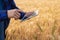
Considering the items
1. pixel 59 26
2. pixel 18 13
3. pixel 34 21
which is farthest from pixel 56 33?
pixel 18 13

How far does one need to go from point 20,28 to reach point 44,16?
0.26 m

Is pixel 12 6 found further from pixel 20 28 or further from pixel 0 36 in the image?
pixel 20 28

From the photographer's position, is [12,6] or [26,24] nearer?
[12,6]

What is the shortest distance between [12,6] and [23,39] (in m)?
0.55

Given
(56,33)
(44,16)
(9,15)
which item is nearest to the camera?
(9,15)

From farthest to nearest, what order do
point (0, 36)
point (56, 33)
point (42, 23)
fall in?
1. point (42, 23)
2. point (56, 33)
3. point (0, 36)

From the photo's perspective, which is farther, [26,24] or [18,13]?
[26,24]

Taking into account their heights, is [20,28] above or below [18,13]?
below

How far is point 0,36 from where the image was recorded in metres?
0.83

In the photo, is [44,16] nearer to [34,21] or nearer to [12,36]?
[34,21]

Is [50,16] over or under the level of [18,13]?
under

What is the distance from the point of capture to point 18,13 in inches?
27.7

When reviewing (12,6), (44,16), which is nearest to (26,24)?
(44,16)

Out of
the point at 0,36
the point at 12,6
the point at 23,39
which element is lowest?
the point at 23,39
